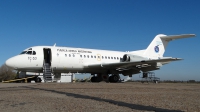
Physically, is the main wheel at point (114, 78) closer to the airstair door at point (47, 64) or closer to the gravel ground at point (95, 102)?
the airstair door at point (47, 64)

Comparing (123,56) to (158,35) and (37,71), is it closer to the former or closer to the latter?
(158,35)

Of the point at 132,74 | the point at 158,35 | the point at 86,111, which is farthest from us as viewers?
the point at 158,35

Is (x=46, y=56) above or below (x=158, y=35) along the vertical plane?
below

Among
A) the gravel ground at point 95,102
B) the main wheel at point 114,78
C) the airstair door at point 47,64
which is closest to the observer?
the gravel ground at point 95,102

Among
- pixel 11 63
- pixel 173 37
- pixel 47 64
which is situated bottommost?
pixel 47 64

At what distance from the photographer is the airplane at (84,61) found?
22031mm

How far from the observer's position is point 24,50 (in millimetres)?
22797

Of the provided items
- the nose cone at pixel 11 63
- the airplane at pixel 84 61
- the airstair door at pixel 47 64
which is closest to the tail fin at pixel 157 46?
the airplane at pixel 84 61

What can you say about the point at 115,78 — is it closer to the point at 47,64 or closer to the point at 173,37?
the point at 47,64

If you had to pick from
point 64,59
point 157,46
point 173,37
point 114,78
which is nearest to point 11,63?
point 64,59

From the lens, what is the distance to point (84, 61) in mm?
24891

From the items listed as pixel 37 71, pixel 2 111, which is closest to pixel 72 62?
pixel 37 71

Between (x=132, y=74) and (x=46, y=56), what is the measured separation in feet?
36.4

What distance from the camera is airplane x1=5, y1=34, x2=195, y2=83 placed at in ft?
72.3
